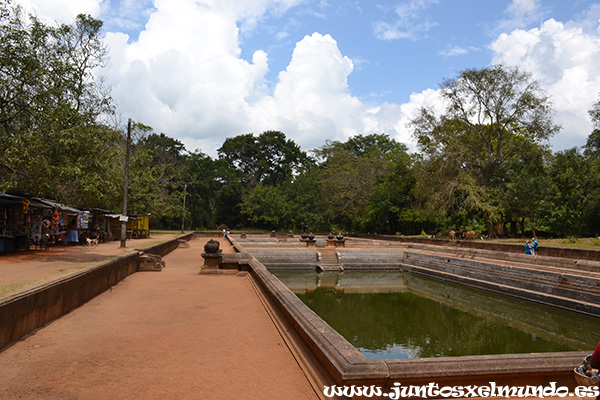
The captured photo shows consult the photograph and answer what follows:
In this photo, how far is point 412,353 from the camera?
7227 mm

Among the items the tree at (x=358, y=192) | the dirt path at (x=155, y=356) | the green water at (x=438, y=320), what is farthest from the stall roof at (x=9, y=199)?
the tree at (x=358, y=192)

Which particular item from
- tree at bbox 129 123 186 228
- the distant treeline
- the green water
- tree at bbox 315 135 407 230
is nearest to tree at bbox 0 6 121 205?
the distant treeline

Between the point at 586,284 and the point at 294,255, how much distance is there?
11.5 m

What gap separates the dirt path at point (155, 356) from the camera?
3.46 meters

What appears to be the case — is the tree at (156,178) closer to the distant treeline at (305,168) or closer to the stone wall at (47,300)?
the distant treeline at (305,168)

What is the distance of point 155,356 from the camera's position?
4.36 metres

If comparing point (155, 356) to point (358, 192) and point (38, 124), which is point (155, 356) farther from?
point (358, 192)

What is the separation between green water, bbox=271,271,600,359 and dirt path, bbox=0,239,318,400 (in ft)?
9.04

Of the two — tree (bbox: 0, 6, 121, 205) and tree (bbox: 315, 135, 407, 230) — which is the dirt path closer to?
tree (bbox: 0, 6, 121, 205)

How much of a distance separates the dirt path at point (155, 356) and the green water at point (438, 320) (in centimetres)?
275

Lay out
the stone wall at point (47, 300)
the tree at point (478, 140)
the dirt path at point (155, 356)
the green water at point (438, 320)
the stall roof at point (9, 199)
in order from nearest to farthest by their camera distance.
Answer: the dirt path at point (155, 356)
the stone wall at point (47, 300)
the green water at point (438, 320)
the stall roof at point (9, 199)
the tree at point (478, 140)

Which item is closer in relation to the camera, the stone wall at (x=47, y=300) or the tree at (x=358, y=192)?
the stone wall at (x=47, y=300)

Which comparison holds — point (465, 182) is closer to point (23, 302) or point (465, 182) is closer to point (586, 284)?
point (586, 284)

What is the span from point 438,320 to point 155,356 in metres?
7.83
